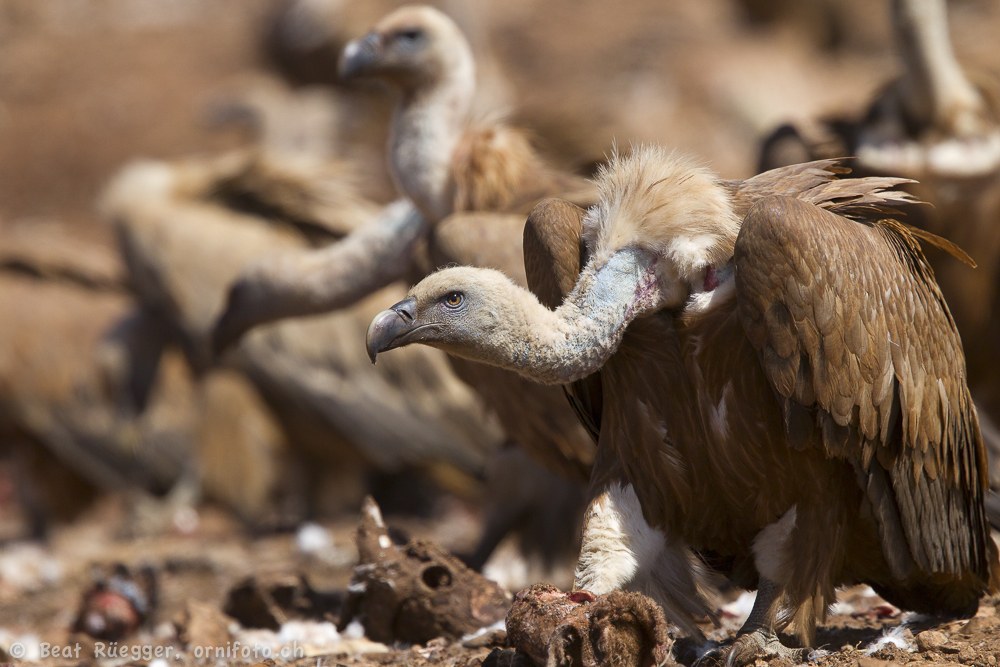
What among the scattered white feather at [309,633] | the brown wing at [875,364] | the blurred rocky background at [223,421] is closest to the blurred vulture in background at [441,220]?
the blurred rocky background at [223,421]

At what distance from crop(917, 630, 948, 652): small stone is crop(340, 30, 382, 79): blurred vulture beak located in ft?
10.3

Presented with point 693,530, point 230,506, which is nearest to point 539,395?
point 693,530

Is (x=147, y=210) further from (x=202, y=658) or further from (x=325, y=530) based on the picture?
(x=202, y=658)

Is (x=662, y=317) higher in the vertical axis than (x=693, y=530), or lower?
higher

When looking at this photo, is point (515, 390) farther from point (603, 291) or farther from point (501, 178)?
point (603, 291)

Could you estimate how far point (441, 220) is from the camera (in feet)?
15.4

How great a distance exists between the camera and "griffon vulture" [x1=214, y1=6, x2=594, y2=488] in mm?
4148

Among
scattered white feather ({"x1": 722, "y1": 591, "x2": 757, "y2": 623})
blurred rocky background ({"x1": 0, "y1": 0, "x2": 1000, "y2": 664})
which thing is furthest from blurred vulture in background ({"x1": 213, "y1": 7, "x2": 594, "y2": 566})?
scattered white feather ({"x1": 722, "y1": 591, "x2": 757, "y2": 623})

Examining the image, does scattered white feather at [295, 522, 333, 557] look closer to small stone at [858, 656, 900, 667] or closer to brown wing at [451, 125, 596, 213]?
brown wing at [451, 125, 596, 213]

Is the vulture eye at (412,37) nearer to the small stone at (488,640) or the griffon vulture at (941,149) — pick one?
the griffon vulture at (941,149)

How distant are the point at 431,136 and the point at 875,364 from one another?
92.5 inches

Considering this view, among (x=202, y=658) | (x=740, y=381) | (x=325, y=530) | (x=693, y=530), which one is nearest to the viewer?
(x=740, y=381)

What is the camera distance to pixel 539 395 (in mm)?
4105

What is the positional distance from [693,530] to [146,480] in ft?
17.0
